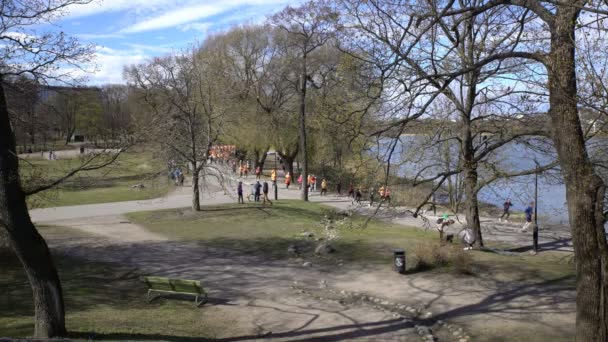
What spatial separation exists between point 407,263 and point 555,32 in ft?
33.5

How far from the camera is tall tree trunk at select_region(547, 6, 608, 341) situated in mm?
7258

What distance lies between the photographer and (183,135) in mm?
28203

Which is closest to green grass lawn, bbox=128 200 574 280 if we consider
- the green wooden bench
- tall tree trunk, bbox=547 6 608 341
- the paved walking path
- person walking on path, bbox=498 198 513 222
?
the paved walking path

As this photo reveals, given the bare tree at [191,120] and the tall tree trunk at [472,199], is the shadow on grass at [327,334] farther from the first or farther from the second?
the bare tree at [191,120]

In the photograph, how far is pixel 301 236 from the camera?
2202 cm

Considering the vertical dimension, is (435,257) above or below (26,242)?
below

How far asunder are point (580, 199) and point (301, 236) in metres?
15.4

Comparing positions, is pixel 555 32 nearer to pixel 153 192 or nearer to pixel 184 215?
pixel 184 215

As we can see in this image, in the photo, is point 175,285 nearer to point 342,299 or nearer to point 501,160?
point 342,299

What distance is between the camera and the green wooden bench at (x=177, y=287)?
12477 mm

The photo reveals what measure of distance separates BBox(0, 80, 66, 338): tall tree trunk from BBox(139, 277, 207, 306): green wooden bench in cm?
356

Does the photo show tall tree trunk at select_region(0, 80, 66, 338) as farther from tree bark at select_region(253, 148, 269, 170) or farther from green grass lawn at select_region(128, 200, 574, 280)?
tree bark at select_region(253, 148, 269, 170)

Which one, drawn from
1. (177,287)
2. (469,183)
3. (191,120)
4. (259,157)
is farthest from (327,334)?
(259,157)

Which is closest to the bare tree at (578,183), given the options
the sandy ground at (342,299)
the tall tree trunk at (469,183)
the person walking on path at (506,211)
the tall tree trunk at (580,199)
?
the tall tree trunk at (580,199)
